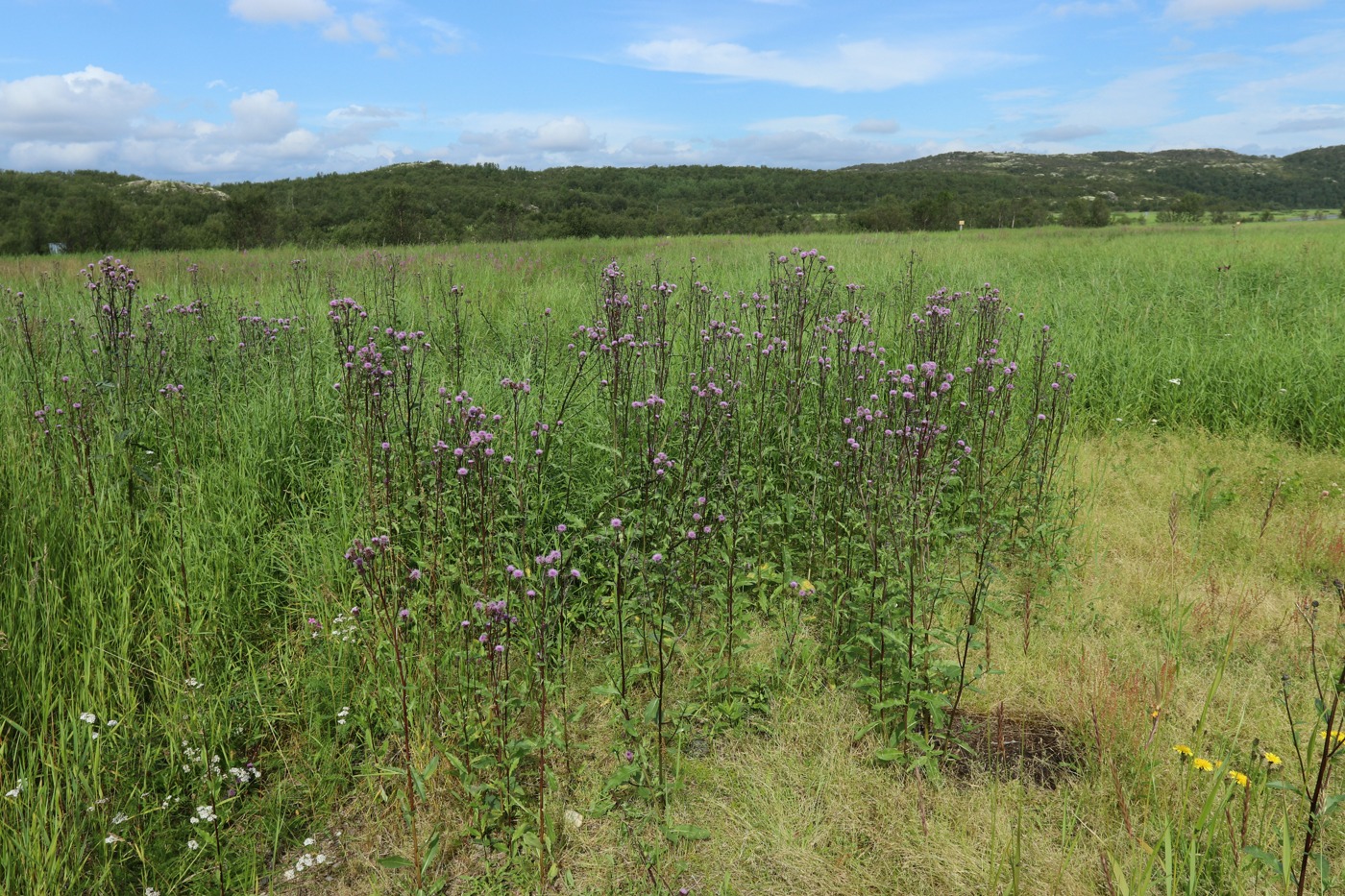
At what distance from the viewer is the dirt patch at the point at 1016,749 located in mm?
2307

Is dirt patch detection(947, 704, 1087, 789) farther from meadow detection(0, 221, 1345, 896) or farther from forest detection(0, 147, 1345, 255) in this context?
forest detection(0, 147, 1345, 255)

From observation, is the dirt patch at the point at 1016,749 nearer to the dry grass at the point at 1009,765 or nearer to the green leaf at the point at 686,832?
the dry grass at the point at 1009,765

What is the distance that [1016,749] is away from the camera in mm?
2473

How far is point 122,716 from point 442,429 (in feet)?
4.47

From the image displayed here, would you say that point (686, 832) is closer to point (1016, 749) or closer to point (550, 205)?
point (1016, 749)

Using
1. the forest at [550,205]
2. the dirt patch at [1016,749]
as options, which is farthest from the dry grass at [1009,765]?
the forest at [550,205]

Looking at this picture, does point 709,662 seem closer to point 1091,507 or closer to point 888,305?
point 1091,507

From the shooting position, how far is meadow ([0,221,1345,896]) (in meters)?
2.04

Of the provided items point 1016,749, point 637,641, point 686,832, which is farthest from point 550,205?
point 686,832

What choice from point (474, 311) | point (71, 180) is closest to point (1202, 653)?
point (474, 311)

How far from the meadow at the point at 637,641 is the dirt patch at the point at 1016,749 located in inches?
0.7

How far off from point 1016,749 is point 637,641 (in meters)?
1.45

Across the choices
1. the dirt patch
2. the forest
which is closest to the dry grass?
the dirt patch

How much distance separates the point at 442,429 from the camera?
101 inches
